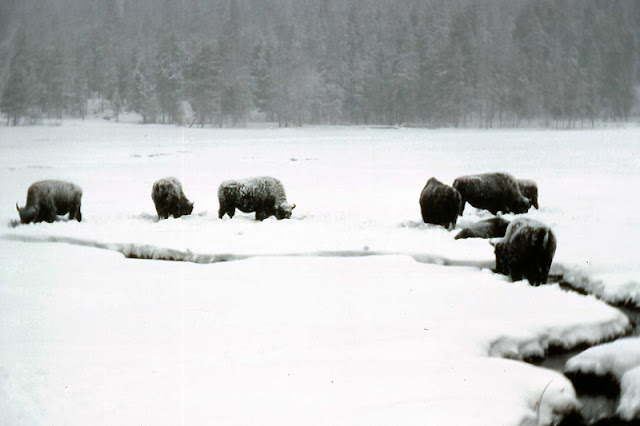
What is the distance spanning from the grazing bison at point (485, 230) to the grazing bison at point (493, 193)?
2.75 meters

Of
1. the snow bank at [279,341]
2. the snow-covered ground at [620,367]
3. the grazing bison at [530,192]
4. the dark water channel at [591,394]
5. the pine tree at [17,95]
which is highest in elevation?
the pine tree at [17,95]

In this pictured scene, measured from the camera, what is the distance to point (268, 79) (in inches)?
3290

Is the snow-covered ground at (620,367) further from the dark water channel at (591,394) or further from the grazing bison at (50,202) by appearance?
the grazing bison at (50,202)

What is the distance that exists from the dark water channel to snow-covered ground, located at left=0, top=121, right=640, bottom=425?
0.54 ft

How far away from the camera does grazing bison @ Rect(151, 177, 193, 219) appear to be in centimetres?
1547

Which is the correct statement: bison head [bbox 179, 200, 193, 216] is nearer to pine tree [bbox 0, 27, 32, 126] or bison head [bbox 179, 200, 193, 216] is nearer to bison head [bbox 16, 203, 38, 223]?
bison head [bbox 16, 203, 38, 223]

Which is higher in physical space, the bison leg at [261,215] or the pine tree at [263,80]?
the pine tree at [263,80]

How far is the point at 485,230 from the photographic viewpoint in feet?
41.7

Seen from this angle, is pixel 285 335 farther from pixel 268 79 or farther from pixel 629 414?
pixel 268 79

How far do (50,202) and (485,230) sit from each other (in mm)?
10493

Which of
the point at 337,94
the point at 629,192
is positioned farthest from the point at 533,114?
the point at 629,192

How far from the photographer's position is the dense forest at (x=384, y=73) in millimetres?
80250

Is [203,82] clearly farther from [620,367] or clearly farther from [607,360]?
A: [620,367]

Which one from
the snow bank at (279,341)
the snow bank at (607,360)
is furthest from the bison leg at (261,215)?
the snow bank at (607,360)
